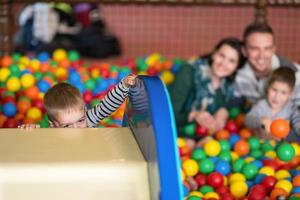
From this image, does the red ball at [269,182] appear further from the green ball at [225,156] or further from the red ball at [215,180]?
the green ball at [225,156]

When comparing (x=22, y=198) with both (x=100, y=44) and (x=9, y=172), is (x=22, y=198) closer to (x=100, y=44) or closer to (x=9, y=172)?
(x=9, y=172)

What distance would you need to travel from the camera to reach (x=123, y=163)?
3.46ft

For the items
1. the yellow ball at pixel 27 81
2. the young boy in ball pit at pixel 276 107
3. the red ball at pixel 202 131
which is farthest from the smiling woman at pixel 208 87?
the yellow ball at pixel 27 81

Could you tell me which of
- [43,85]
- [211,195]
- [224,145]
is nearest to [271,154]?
[224,145]

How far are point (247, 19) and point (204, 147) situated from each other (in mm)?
2504

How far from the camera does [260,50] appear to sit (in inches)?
89.7

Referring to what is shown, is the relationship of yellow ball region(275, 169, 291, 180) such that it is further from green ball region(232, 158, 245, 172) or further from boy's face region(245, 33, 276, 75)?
boy's face region(245, 33, 276, 75)

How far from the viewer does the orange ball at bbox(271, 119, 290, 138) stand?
2023mm

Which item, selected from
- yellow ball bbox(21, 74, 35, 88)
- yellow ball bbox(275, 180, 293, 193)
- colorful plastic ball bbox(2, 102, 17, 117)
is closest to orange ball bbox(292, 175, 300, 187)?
yellow ball bbox(275, 180, 293, 193)

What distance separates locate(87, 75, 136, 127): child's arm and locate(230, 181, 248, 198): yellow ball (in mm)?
500

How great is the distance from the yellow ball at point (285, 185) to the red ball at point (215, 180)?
0.20 m

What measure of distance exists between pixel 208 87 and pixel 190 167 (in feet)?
1.71

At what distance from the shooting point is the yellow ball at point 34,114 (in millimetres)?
2299

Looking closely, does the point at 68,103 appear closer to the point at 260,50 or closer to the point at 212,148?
the point at 212,148
